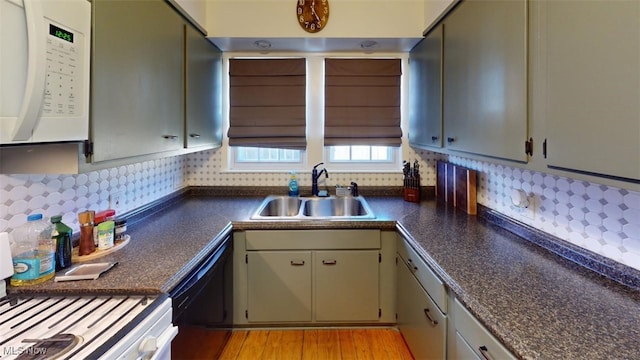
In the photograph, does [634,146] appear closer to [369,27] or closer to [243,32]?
[369,27]

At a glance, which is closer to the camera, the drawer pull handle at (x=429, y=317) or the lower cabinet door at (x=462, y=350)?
the lower cabinet door at (x=462, y=350)

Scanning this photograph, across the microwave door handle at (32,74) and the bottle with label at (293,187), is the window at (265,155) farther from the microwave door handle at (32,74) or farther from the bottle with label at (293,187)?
the microwave door handle at (32,74)

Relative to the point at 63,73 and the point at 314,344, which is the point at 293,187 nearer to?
the point at 314,344

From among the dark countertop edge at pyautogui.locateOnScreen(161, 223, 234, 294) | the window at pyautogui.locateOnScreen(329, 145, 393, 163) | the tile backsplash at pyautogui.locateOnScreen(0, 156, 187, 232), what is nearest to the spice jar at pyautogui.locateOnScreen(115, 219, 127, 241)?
the tile backsplash at pyautogui.locateOnScreen(0, 156, 187, 232)

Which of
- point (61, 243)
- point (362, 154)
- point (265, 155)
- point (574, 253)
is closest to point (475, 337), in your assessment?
point (574, 253)

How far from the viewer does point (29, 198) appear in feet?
4.82

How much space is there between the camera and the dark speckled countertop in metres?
0.95

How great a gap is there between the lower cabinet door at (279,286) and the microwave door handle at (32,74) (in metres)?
1.58

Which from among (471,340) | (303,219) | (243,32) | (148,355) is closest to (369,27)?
(243,32)

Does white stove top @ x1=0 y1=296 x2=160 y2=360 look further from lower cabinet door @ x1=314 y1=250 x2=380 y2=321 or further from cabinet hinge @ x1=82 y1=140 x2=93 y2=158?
lower cabinet door @ x1=314 y1=250 x2=380 y2=321

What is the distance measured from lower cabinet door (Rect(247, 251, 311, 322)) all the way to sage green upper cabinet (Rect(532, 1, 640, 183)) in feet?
5.42

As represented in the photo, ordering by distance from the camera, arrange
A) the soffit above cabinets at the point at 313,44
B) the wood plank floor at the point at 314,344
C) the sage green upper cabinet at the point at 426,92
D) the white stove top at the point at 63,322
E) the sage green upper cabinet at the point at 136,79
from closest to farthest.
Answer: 1. the white stove top at the point at 63,322
2. the sage green upper cabinet at the point at 136,79
3. the wood plank floor at the point at 314,344
4. the sage green upper cabinet at the point at 426,92
5. the soffit above cabinets at the point at 313,44

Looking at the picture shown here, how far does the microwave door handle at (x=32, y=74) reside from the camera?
3.12 ft

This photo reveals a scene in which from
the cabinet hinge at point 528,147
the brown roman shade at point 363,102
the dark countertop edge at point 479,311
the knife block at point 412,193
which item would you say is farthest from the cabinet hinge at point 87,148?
the knife block at point 412,193
